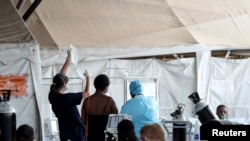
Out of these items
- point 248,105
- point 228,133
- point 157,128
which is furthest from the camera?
point 248,105

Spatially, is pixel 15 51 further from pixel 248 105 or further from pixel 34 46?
pixel 248 105

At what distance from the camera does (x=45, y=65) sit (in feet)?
35.2

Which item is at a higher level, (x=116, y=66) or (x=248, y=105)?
(x=116, y=66)

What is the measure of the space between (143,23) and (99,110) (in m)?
6.38

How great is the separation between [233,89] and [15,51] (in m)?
5.72

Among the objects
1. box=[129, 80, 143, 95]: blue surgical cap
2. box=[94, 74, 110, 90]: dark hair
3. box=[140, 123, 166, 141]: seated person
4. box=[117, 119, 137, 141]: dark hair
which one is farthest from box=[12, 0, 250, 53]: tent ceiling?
box=[140, 123, 166, 141]: seated person

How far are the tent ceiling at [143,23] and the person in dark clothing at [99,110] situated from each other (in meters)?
5.90

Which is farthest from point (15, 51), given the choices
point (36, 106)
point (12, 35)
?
point (36, 106)

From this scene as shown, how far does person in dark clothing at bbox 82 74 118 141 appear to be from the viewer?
5453mm

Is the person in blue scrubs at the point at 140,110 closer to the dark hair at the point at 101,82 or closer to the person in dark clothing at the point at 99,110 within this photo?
the person in dark clothing at the point at 99,110

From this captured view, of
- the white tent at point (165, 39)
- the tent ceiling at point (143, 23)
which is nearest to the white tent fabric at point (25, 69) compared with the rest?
the white tent at point (165, 39)

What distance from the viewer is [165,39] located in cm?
1148

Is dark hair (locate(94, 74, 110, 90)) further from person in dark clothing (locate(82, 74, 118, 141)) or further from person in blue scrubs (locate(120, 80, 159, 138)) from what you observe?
person in blue scrubs (locate(120, 80, 159, 138))

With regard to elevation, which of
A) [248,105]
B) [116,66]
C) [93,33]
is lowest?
[248,105]
